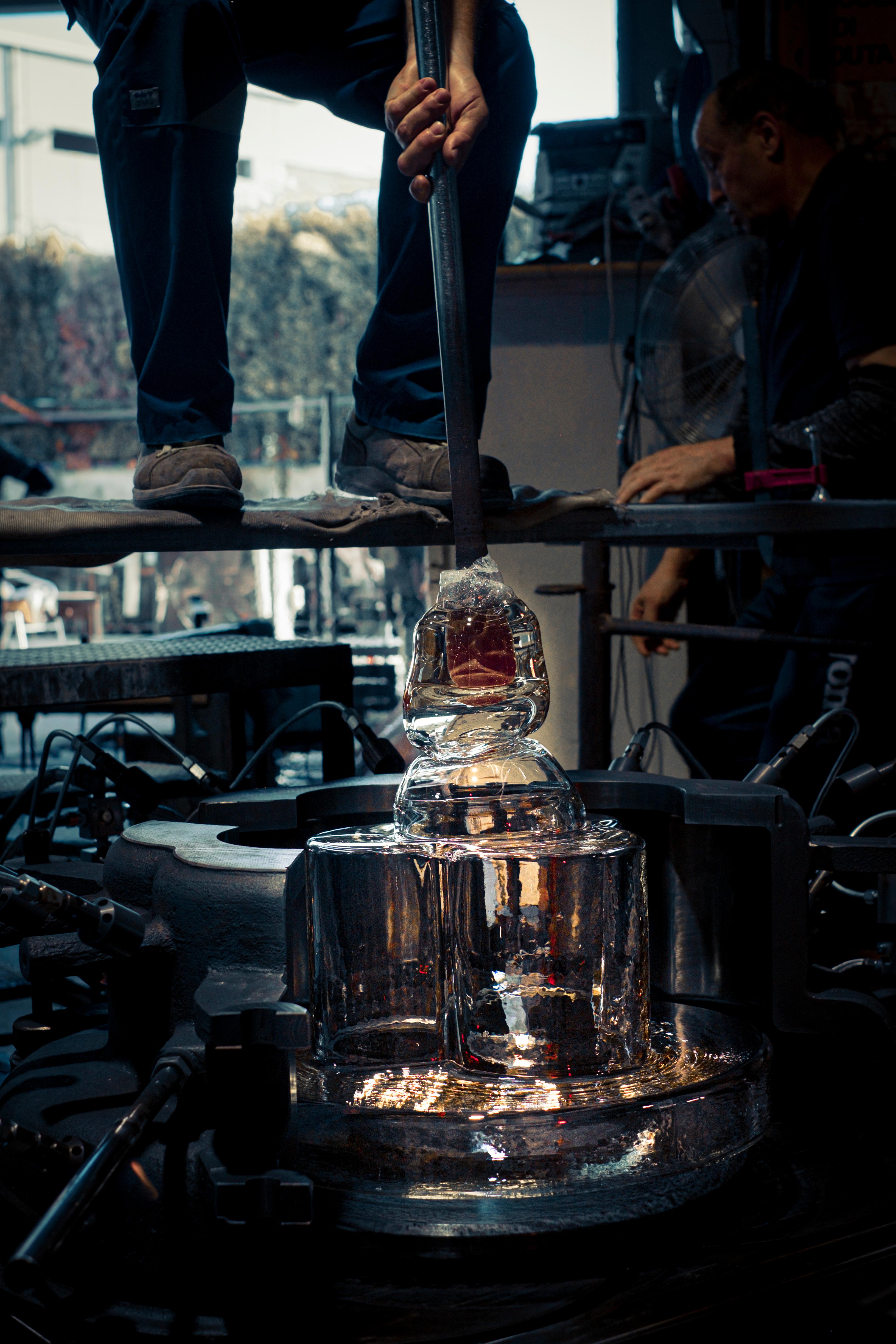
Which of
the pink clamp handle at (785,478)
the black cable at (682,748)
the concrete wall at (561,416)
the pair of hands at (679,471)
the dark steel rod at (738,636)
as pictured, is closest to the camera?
the black cable at (682,748)

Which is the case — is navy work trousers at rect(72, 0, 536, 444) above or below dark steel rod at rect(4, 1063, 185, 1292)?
above

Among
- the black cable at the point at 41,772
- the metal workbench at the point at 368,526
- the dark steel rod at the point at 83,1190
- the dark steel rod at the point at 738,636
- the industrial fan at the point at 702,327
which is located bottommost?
the dark steel rod at the point at 83,1190

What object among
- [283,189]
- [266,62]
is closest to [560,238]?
[266,62]

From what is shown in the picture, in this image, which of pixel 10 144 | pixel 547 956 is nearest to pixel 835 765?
pixel 547 956

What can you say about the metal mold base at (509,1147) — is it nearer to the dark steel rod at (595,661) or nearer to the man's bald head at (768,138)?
the dark steel rod at (595,661)

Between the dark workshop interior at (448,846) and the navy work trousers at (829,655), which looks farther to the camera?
the navy work trousers at (829,655)

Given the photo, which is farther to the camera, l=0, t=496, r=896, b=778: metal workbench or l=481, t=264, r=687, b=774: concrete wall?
l=481, t=264, r=687, b=774: concrete wall

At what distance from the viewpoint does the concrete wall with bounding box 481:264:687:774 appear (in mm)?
3258

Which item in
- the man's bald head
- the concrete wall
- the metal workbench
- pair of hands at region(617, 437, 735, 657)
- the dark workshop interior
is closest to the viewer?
the dark workshop interior

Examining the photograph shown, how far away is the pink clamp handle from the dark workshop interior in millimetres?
11

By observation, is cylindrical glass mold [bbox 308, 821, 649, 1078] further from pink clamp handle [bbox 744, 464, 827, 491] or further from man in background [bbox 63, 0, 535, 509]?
pink clamp handle [bbox 744, 464, 827, 491]

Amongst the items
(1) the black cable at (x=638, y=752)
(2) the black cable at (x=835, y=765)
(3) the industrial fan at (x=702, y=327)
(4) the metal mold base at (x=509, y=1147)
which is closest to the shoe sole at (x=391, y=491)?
(1) the black cable at (x=638, y=752)

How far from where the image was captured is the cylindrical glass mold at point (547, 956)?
2.36 feet

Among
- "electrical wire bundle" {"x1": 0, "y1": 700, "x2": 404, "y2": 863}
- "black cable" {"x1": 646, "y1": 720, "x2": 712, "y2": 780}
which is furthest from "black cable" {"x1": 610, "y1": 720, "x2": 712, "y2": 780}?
"electrical wire bundle" {"x1": 0, "y1": 700, "x2": 404, "y2": 863}
